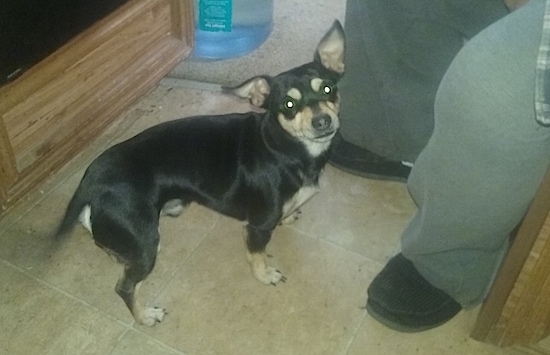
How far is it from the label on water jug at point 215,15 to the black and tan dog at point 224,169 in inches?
34.2

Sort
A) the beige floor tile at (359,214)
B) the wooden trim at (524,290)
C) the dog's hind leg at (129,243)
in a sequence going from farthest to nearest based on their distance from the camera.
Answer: the beige floor tile at (359,214), the dog's hind leg at (129,243), the wooden trim at (524,290)

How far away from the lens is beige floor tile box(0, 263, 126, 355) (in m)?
1.63

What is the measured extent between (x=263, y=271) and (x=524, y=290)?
0.70 m

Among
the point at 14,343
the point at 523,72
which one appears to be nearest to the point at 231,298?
the point at 14,343

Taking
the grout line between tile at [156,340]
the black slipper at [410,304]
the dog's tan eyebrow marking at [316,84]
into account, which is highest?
the dog's tan eyebrow marking at [316,84]

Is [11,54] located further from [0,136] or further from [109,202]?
[109,202]

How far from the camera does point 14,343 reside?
1.63 m

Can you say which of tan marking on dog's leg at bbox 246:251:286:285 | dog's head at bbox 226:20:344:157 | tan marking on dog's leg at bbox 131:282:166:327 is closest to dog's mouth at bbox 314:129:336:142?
dog's head at bbox 226:20:344:157

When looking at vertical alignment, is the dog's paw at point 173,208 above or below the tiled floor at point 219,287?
above

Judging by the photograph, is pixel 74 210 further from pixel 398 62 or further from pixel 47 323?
pixel 398 62

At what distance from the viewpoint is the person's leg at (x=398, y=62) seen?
1.65 meters

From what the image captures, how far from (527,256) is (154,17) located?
5.07 feet

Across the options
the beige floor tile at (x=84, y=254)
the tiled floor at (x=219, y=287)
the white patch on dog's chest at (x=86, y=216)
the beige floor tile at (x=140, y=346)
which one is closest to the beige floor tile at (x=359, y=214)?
the tiled floor at (x=219, y=287)

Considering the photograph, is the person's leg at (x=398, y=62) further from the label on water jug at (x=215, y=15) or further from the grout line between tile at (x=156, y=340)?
the grout line between tile at (x=156, y=340)
